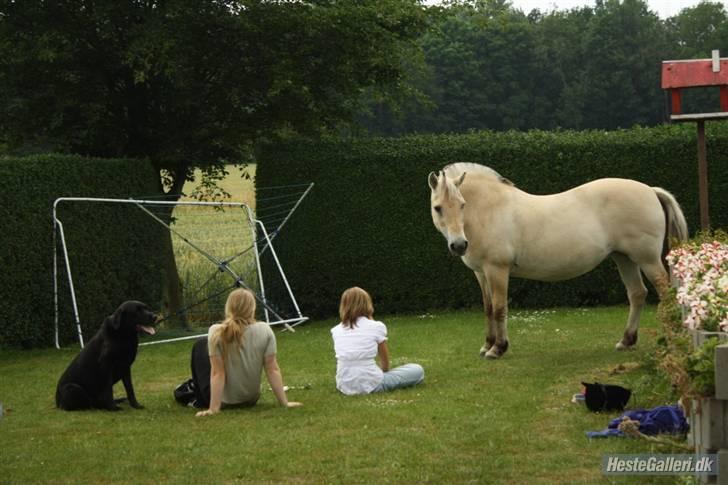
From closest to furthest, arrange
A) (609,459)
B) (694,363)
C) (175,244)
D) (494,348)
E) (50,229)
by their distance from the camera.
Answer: (694,363)
(609,459)
(494,348)
(50,229)
(175,244)

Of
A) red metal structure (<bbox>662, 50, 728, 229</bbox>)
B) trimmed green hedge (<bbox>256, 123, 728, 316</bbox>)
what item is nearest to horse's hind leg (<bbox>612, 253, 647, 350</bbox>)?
red metal structure (<bbox>662, 50, 728, 229</bbox>)

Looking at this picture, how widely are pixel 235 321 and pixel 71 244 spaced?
7760 mm

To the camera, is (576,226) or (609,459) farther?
(576,226)

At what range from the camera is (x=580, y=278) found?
18.8 meters

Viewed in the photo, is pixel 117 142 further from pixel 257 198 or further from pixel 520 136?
pixel 520 136

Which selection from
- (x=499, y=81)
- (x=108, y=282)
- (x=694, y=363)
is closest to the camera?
→ (x=694, y=363)

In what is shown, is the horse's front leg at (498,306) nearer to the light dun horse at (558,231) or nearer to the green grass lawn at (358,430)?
the light dun horse at (558,231)

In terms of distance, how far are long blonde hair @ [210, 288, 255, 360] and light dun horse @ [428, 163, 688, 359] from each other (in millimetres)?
3401

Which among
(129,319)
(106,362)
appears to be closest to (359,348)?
(129,319)

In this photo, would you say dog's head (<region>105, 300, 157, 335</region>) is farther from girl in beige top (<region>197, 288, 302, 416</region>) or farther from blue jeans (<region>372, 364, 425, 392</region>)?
blue jeans (<region>372, 364, 425, 392</region>)

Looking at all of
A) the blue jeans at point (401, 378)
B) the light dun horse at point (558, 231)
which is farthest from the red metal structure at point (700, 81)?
the blue jeans at point (401, 378)

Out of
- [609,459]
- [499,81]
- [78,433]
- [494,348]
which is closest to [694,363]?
[609,459]

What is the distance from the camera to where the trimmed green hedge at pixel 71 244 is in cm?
1545

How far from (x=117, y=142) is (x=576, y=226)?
998 cm
